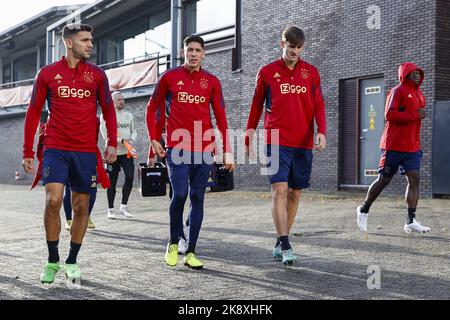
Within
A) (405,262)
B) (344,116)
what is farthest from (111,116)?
(344,116)

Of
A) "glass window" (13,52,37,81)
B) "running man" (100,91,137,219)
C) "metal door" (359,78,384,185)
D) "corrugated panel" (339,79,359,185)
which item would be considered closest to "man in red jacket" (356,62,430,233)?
"running man" (100,91,137,219)

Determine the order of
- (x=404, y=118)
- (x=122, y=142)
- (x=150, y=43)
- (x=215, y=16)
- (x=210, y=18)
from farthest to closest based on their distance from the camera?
(x=150, y=43), (x=210, y=18), (x=215, y=16), (x=122, y=142), (x=404, y=118)

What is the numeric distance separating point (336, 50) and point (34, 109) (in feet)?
41.4

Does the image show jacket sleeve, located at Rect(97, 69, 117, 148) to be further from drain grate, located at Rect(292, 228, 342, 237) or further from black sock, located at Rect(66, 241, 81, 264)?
drain grate, located at Rect(292, 228, 342, 237)

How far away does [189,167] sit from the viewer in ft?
19.3

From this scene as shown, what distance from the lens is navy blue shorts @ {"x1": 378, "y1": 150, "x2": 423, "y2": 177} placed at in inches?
313

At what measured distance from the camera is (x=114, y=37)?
96.9ft

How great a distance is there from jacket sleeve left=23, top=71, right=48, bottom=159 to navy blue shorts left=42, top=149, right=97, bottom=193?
169mm

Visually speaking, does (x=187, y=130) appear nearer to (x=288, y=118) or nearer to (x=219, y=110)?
(x=219, y=110)

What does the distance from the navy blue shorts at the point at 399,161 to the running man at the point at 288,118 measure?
7.31 ft

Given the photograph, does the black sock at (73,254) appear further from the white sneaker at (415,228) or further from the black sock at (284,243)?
the white sneaker at (415,228)

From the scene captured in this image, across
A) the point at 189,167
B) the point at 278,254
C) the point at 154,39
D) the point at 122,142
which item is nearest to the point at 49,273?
the point at 189,167

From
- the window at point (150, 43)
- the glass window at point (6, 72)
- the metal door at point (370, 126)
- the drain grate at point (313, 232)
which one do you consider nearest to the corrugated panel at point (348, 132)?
the metal door at point (370, 126)

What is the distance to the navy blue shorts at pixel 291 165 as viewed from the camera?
19.5 ft
